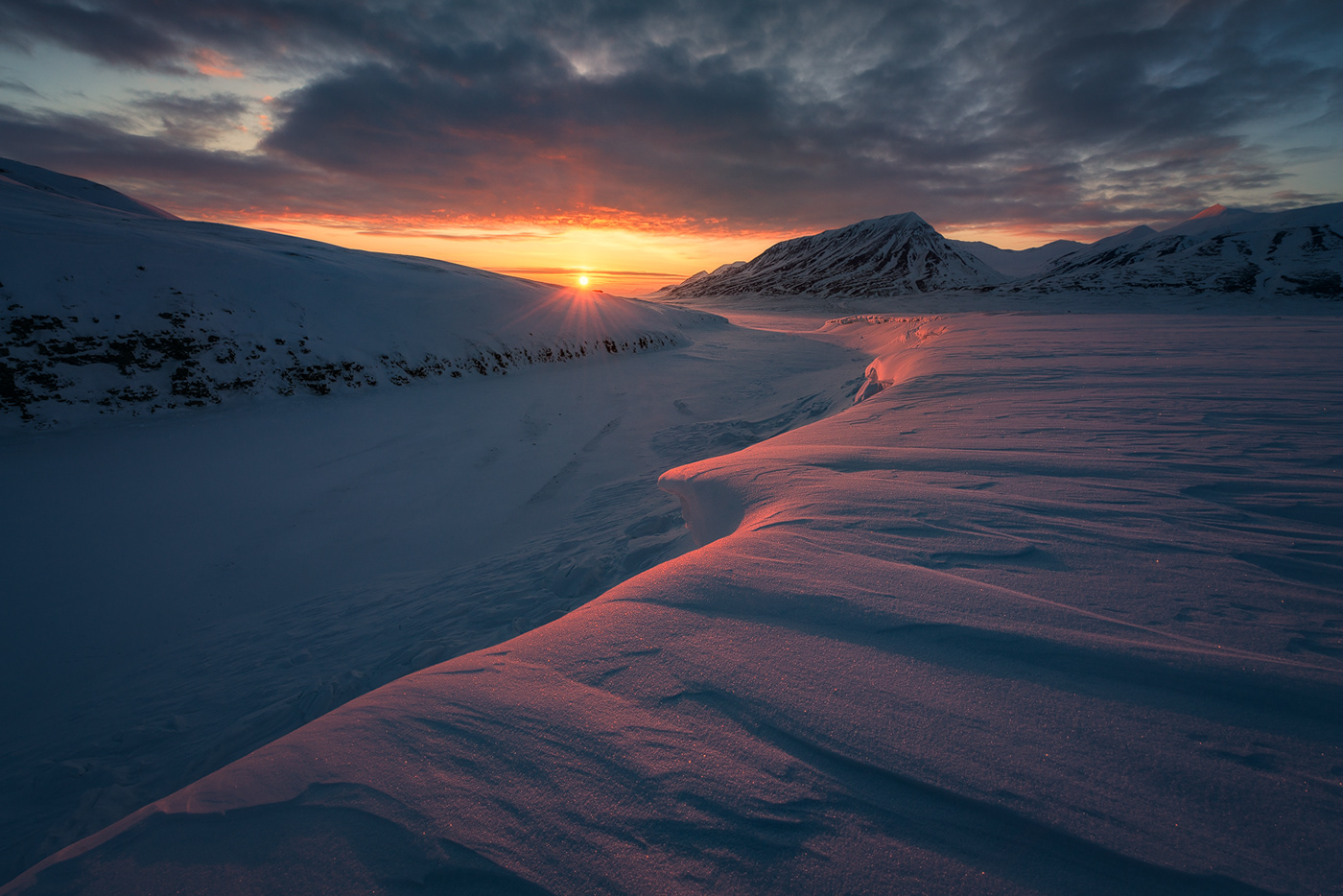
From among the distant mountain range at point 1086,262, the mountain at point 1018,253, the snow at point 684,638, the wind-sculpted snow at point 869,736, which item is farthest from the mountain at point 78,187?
the mountain at point 1018,253

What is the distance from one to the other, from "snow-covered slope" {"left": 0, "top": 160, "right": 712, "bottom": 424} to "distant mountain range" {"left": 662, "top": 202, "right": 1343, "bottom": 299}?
38247 mm

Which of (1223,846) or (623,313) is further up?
(623,313)

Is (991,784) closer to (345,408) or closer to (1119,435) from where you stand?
(1119,435)

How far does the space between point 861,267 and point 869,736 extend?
97.3 m

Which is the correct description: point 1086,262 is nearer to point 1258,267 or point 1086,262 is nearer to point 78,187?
point 1258,267

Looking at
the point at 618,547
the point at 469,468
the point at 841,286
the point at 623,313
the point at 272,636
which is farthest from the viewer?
the point at 841,286

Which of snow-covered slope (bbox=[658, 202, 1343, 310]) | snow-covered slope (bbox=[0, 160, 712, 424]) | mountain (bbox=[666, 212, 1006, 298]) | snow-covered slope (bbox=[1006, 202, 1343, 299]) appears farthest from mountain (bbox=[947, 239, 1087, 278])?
snow-covered slope (bbox=[0, 160, 712, 424])

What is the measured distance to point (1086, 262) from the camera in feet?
192

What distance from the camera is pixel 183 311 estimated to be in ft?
23.3

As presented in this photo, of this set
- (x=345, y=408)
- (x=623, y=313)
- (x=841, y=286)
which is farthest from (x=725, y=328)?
(x=841, y=286)

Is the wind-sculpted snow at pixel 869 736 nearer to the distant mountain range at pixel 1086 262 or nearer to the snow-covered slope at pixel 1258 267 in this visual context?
the snow-covered slope at pixel 1258 267

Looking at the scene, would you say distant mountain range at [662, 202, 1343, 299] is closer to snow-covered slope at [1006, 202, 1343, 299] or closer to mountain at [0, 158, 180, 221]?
snow-covered slope at [1006, 202, 1343, 299]

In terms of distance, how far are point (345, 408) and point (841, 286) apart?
74.7m

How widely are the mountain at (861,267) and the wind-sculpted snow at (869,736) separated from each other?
65.2 meters
